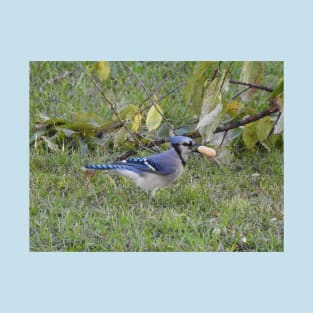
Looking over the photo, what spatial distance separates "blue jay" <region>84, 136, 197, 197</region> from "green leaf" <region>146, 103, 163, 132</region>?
21 centimetres

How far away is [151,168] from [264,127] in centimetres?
89

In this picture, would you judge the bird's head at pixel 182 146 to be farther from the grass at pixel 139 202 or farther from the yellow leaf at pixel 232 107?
the yellow leaf at pixel 232 107

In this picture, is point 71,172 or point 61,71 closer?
point 71,172

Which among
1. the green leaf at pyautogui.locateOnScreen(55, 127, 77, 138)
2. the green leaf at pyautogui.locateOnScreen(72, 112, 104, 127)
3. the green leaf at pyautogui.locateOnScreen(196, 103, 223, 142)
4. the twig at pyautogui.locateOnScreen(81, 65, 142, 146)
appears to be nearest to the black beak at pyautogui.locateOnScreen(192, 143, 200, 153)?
the green leaf at pyautogui.locateOnScreen(196, 103, 223, 142)

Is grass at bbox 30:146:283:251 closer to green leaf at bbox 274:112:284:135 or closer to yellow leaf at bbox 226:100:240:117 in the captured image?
green leaf at bbox 274:112:284:135

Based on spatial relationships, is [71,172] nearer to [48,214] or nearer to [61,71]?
[48,214]

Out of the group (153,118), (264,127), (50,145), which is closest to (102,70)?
(153,118)

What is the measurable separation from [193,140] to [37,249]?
4.29 feet

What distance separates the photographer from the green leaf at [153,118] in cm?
608

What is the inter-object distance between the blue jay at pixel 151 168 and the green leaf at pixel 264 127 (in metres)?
0.64

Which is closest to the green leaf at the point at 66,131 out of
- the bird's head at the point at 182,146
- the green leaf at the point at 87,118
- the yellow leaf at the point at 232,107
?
the green leaf at the point at 87,118

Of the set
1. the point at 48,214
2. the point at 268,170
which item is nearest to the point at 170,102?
the point at 268,170

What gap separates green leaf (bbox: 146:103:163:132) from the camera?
19.9 feet

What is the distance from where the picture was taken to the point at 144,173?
594cm
